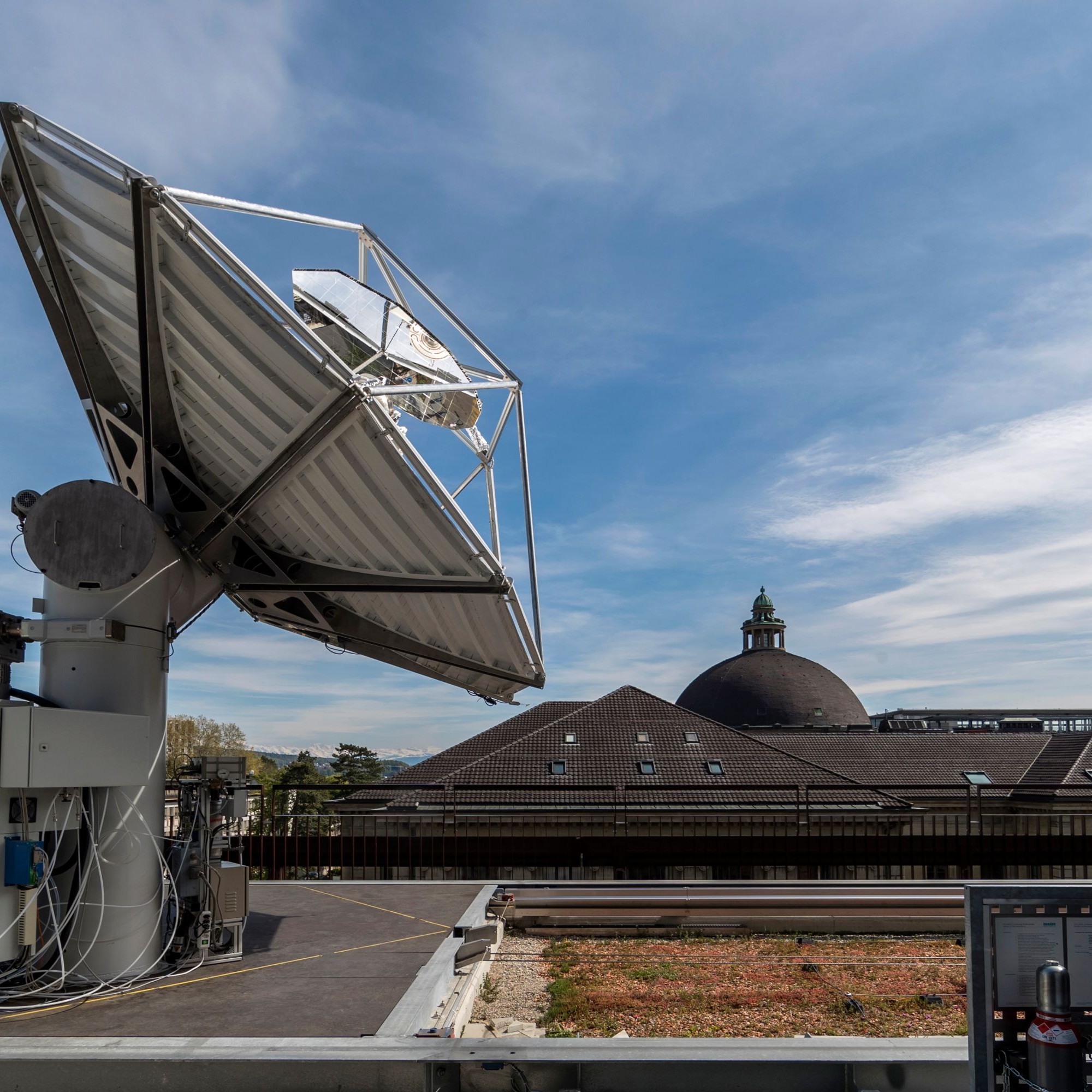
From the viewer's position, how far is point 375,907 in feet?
38.2

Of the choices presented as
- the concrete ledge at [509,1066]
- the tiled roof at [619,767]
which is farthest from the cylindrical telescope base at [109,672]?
the tiled roof at [619,767]

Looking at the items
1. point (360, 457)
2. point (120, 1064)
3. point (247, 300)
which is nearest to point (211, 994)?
point (120, 1064)

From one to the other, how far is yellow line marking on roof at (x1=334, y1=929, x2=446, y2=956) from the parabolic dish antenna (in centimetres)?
324

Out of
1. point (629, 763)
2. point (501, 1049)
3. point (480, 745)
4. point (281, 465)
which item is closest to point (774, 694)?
point (480, 745)

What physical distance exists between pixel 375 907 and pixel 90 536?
20.8ft

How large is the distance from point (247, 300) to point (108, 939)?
5749 mm

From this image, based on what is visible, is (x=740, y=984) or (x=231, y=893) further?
(x=231, y=893)

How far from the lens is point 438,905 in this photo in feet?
38.4

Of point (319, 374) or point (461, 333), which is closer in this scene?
Result: point (319, 374)

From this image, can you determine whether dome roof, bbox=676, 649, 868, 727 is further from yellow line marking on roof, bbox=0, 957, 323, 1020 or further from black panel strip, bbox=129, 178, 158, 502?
black panel strip, bbox=129, 178, 158, 502

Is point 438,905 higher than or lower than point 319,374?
lower

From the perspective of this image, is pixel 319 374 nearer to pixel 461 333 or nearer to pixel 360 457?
pixel 360 457

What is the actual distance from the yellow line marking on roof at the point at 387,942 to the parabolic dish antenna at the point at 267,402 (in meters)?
3.24

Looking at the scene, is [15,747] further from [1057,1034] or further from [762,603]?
[762,603]
